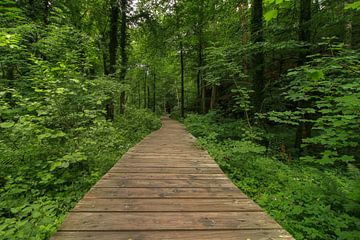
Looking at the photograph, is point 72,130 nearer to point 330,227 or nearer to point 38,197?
point 38,197

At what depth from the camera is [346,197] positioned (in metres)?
3.32

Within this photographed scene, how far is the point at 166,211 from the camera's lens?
2.56 m

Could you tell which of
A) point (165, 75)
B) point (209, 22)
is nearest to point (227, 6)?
point (209, 22)

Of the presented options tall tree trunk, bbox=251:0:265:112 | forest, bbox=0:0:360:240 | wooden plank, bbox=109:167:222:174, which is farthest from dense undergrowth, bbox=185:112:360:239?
tall tree trunk, bbox=251:0:265:112

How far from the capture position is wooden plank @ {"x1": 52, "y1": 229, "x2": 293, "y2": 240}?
6.58 feet

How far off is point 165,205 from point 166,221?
1.39ft

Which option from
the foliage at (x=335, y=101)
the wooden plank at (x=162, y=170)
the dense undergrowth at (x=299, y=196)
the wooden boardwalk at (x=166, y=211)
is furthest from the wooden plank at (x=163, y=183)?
the foliage at (x=335, y=101)

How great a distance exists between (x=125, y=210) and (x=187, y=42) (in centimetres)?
1773

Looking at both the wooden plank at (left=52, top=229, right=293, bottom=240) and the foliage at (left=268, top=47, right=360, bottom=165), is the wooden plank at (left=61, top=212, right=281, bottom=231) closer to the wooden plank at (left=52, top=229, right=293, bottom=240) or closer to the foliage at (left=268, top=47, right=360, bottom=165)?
the wooden plank at (left=52, top=229, right=293, bottom=240)

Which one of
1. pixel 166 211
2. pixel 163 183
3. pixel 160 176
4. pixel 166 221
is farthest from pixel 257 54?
pixel 166 221

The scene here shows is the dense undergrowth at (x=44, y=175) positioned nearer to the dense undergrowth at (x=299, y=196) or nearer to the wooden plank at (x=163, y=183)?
the wooden plank at (x=163, y=183)

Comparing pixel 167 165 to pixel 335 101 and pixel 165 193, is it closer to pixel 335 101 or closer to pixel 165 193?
pixel 165 193

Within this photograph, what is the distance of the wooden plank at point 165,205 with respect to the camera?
8.50 ft

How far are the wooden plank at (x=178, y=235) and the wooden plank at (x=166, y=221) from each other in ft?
0.24
